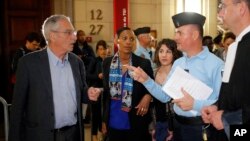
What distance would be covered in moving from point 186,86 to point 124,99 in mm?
1101

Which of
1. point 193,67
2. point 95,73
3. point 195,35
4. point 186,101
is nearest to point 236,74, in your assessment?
point 186,101

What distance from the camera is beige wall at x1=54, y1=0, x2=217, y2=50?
26.1ft

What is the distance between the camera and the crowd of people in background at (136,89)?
6.98 feet

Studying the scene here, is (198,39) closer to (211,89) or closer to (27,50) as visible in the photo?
(211,89)

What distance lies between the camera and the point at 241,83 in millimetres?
1994

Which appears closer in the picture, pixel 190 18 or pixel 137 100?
pixel 190 18

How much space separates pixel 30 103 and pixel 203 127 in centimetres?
142

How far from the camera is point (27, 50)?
237 inches

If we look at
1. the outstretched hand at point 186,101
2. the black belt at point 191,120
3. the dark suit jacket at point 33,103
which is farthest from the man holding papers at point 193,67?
the dark suit jacket at point 33,103

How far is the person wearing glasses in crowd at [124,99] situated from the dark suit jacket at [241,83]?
1.61 metres

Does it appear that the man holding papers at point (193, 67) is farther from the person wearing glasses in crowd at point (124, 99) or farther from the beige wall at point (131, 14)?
the beige wall at point (131, 14)

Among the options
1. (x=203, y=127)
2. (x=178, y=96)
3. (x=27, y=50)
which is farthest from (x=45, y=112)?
(x=27, y=50)

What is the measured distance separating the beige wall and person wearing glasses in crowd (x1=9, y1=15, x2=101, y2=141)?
499cm

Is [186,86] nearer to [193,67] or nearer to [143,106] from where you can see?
[193,67]
